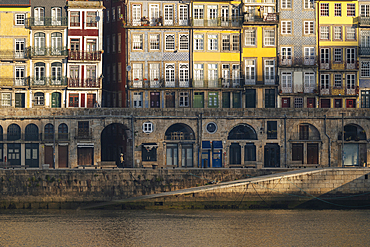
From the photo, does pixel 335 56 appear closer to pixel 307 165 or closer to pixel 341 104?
pixel 341 104

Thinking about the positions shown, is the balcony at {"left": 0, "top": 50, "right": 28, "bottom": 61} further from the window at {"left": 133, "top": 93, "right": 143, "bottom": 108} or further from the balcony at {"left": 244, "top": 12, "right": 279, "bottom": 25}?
the balcony at {"left": 244, "top": 12, "right": 279, "bottom": 25}

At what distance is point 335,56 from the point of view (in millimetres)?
91625

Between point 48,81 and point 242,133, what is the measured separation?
2618 cm

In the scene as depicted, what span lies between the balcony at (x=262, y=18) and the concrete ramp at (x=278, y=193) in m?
26.8

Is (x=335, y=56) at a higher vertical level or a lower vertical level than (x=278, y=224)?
higher

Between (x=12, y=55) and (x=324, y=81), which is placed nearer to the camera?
(x=12, y=55)

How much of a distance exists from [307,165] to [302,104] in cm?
1197

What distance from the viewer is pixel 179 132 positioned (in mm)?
82188

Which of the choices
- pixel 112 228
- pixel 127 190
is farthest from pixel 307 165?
pixel 112 228

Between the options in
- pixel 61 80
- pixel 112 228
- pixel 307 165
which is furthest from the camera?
pixel 61 80

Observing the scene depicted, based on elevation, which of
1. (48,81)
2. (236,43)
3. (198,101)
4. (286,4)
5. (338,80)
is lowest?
(198,101)

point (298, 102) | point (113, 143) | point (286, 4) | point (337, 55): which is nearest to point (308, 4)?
point (286, 4)

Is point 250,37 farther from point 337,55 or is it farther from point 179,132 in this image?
point 179,132

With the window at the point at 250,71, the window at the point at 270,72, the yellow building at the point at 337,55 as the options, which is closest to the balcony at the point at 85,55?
the window at the point at 250,71
